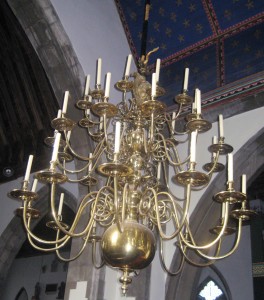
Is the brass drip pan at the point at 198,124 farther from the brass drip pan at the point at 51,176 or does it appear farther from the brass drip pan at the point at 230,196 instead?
the brass drip pan at the point at 51,176

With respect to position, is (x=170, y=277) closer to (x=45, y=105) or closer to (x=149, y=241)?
(x=149, y=241)

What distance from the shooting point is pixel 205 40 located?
4301 mm

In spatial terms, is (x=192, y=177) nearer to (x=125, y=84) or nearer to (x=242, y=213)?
(x=242, y=213)

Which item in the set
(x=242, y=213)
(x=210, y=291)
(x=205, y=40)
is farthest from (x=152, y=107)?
(x=210, y=291)

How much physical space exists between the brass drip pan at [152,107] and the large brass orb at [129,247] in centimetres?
59

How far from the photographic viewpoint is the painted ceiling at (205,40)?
397 cm

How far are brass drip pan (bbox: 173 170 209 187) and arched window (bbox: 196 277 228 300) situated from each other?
901 centimetres

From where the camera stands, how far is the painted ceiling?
13.0 ft

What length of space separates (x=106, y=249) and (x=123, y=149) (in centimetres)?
64

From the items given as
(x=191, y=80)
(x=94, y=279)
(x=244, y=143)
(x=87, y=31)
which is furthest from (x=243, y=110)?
(x=94, y=279)

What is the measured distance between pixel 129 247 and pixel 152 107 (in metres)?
0.69

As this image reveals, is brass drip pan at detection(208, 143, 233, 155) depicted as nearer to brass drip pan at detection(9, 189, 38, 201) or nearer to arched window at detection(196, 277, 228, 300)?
brass drip pan at detection(9, 189, 38, 201)

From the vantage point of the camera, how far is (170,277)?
3973 millimetres

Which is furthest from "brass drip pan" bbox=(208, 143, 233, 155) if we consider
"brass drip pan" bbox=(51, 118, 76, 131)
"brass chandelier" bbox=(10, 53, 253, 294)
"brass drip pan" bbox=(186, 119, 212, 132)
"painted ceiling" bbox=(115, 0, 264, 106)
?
"painted ceiling" bbox=(115, 0, 264, 106)
